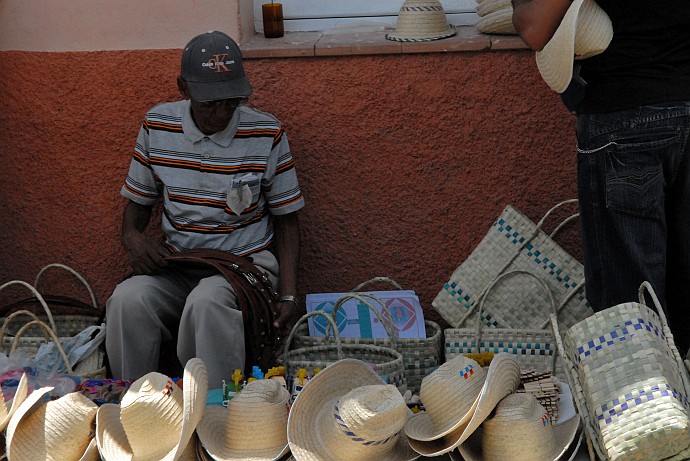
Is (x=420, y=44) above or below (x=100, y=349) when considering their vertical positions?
above

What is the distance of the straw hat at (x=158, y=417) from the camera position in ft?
9.78

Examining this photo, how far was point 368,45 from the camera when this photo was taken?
4.20 m

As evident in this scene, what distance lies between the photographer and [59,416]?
123 inches

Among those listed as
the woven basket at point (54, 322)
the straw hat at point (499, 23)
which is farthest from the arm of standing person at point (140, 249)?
the straw hat at point (499, 23)

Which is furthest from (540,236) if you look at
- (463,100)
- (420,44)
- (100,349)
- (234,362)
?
(100,349)

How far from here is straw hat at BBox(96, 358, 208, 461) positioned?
2980mm

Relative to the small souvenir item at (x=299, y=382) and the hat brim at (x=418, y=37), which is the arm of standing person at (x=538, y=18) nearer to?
the hat brim at (x=418, y=37)

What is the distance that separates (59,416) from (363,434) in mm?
962

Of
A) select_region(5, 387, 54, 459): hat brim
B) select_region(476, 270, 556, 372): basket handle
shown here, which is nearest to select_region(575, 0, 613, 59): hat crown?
select_region(476, 270, 556, 372): basket handle

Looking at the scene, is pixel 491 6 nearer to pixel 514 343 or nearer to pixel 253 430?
pixel 514 343

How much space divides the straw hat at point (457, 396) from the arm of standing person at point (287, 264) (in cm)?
97

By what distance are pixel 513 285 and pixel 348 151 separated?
0.90 metres

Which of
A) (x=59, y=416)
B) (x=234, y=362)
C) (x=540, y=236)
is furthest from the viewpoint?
(x=540, y=236)

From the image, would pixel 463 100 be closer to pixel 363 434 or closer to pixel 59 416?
pixel 363 434
